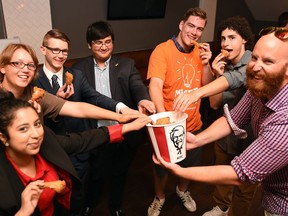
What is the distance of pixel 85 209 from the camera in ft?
8.98

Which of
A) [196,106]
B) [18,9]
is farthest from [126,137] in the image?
[18,9]

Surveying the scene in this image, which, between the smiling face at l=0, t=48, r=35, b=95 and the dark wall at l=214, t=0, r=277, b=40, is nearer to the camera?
the smiling face at l=0, t=48, r=35, b=95

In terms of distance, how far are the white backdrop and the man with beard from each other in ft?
7.61

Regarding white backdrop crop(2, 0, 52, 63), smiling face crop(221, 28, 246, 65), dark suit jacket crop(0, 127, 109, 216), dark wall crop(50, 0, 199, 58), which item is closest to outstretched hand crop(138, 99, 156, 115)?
dark suit jacket crop(0, 127, 109, 216)

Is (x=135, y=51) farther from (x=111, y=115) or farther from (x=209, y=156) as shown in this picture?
(x=111, y=115)

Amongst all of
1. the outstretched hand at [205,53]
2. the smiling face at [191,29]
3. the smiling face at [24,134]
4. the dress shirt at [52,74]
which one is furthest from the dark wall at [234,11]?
the smiling face at [24,134]

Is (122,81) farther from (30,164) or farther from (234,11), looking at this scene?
(234,11)

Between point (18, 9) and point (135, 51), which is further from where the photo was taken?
point (135, 51)

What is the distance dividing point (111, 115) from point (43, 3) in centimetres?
194

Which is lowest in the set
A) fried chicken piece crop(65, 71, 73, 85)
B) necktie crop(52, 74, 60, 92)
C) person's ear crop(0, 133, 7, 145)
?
person's ear crop(0, 133, 7, 145)

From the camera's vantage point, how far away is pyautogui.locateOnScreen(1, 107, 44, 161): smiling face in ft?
4.47

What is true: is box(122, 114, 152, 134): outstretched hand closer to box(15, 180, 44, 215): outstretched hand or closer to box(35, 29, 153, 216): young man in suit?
box(35, 29, 153, 216): young man in suit

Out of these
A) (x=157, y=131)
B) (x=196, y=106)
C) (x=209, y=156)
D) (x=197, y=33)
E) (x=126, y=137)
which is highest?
(x=197, y=33)

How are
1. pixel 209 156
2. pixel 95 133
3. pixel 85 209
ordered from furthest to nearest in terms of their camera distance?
1. pixel 209 156
2. pixel 85 209
3. pixel 95 133
